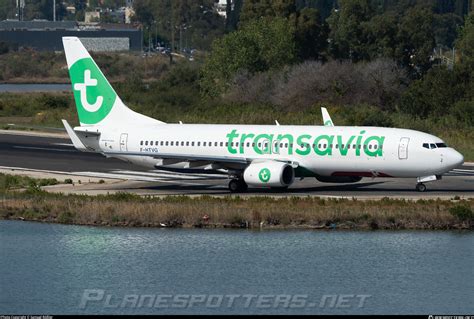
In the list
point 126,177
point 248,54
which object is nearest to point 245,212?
point 126,177

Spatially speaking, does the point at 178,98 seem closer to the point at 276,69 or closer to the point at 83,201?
the point at 276,69

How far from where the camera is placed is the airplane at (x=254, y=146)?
66.4 metres

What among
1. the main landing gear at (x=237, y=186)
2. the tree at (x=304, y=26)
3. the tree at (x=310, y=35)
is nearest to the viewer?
the main landing gear at (x=237, y=186)

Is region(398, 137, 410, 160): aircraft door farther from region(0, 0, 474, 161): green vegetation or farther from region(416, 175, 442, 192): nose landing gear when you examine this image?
region(0, 0, 474, 161): green vegetation

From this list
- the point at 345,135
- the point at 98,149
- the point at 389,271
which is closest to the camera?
the point at 389,271

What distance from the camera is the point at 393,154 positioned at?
66.2 metres

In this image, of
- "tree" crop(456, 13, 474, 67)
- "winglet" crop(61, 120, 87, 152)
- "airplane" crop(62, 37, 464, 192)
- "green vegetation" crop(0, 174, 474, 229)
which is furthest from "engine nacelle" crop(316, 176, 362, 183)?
"tree" crop(456, 13, 474, 67)

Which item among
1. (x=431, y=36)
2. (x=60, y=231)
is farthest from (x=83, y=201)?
(x=431, y=36)

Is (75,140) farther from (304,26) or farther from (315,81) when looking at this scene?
(304,26)

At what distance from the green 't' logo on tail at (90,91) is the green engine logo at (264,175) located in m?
11.7

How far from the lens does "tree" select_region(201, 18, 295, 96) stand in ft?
462

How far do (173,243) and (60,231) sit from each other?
6558 mm

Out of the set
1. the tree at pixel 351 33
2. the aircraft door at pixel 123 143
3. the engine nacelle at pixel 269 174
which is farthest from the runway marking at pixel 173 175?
the tree at pixel 351 33

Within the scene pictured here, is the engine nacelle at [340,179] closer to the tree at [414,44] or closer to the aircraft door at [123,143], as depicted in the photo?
the aircraft door at [123,143]
